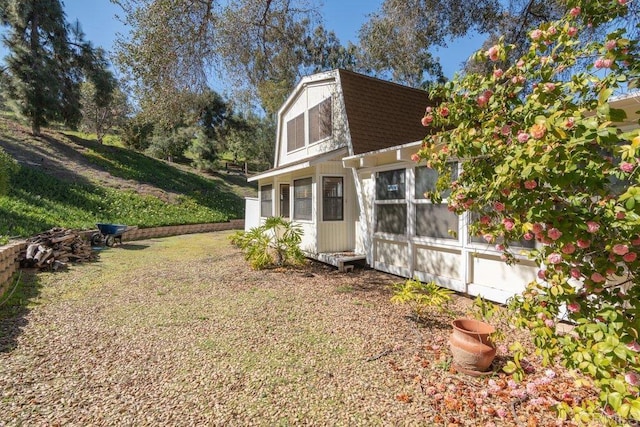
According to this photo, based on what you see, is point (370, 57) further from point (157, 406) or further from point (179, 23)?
point (157, 406)

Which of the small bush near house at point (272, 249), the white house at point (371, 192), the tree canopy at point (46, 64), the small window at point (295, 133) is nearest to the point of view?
the white house at point (371, 192)

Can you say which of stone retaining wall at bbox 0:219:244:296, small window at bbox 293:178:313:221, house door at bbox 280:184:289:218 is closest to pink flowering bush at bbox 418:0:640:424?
small window at bbox 293:178:313:221

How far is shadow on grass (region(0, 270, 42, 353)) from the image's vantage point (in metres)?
4.00

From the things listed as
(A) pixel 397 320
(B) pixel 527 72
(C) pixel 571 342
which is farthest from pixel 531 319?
(A) pixel 397 320

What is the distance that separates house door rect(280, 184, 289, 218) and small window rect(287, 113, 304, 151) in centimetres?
163

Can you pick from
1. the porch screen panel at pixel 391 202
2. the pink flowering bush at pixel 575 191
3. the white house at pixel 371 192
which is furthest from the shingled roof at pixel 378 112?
the pink flowering bush at pixel 575 191

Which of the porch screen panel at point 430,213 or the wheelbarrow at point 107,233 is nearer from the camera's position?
the porch screen panel at point 430,213

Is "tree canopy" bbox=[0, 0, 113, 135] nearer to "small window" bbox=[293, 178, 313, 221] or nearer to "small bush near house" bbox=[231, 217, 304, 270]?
"small window" bbox=[293, 178, 313, 221]

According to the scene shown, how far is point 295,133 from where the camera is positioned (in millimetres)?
12211

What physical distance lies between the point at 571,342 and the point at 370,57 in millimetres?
19597

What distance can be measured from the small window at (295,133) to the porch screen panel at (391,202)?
498 centimetres

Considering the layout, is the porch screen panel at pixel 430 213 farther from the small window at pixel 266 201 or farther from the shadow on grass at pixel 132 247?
the shadow on grass at pixel 132 247

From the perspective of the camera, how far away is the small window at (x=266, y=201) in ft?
40.2

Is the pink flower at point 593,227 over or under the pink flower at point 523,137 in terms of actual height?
under
